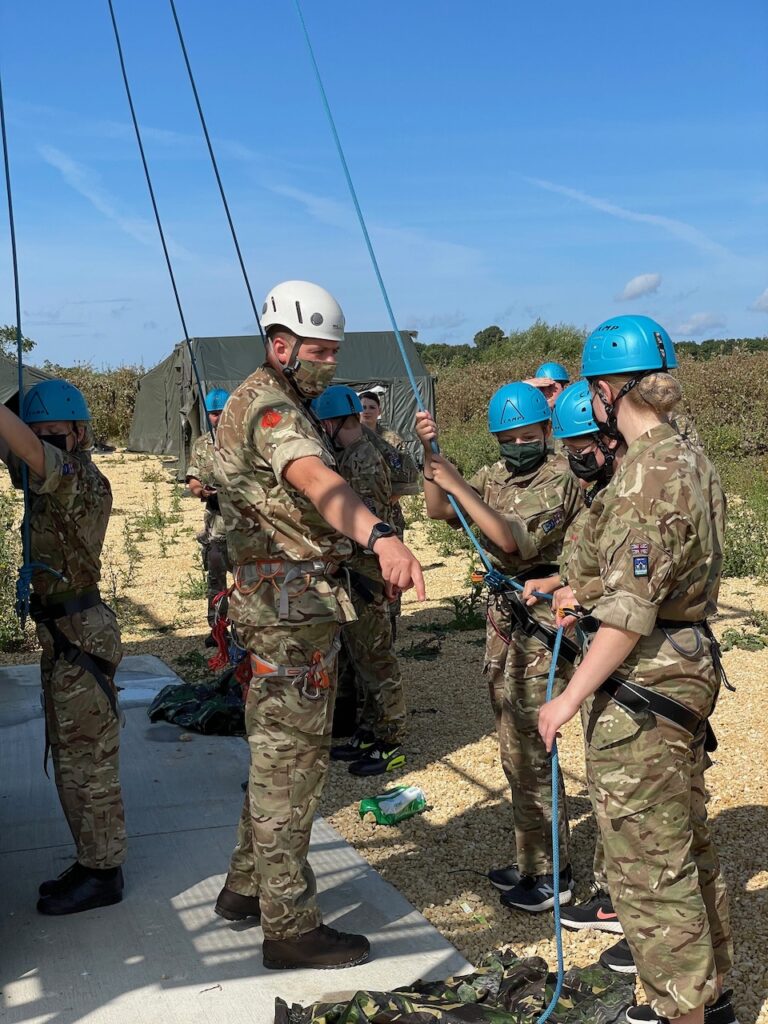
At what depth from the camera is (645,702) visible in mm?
3020

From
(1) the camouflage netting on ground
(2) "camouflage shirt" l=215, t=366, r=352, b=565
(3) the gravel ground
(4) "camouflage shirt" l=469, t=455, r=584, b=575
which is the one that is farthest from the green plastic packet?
(2) "camouflage shirt" l=215, t=366, r=352, b=565

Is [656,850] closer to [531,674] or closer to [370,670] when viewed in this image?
[531,674]

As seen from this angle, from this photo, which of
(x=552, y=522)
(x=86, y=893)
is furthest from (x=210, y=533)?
(x=552, y=522)

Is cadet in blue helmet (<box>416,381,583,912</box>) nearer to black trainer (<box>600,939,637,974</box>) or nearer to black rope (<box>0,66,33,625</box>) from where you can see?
black trainer (<box>600,939,637,974</box>)

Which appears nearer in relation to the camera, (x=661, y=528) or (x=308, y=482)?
(x=661, y=528)

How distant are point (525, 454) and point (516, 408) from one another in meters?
0.20

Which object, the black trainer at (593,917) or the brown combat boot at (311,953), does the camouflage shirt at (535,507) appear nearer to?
the black trainer at (593,917)

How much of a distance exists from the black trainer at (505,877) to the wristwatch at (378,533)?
209 cm

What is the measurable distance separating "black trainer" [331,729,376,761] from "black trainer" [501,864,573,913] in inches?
81.9

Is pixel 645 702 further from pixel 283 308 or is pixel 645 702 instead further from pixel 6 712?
pixel 6 712

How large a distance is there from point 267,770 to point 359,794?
2297 millimetres

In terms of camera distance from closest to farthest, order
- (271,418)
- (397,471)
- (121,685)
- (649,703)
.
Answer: (649,703), (271,418), (121,685), (397,471)

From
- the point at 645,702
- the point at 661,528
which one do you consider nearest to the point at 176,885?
the point at 645,702

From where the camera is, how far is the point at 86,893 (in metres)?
4.32
